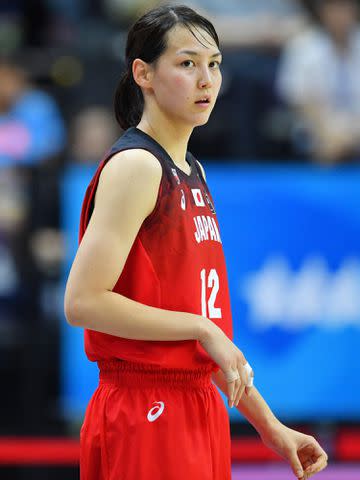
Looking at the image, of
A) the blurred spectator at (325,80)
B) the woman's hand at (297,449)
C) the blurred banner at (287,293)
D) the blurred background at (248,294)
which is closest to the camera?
the woman's hand at (297,449)

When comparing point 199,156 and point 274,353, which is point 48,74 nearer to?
point 199,156

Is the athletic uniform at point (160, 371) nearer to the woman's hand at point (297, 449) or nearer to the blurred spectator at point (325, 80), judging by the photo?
the woman's hand at point (297, 449)

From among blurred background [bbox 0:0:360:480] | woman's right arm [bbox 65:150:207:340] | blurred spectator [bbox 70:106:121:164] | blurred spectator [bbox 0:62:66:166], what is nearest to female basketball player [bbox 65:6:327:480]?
woman's right arm [bbox 65:150:207:340]

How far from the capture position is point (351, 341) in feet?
19.7

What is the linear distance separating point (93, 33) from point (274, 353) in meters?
3.52

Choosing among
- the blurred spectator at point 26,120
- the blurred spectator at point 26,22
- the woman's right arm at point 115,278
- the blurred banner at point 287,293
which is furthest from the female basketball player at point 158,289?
the blurred spectator at point 26,22

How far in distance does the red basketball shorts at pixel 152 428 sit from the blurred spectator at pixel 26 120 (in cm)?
386

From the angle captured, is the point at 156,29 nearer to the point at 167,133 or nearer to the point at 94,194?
the point at 167,133

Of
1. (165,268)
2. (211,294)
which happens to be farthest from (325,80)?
(165,268)

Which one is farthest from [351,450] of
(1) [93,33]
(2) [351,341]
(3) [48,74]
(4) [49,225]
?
(1) [93,33]

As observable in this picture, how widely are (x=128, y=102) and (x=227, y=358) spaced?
2.91ft

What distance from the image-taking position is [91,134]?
656 cm

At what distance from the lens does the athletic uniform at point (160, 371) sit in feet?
8.77

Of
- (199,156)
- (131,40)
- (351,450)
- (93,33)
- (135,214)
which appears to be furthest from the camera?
(93,33)
